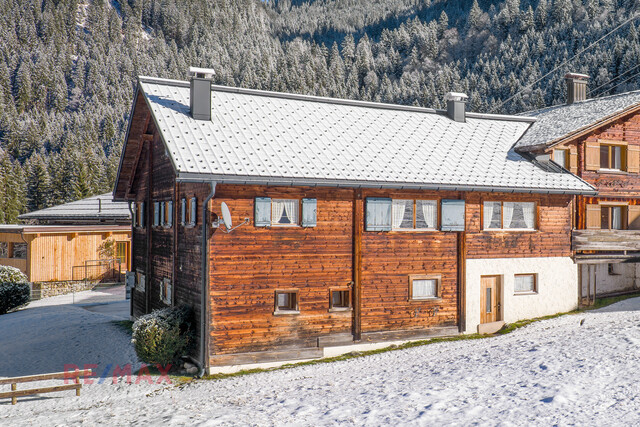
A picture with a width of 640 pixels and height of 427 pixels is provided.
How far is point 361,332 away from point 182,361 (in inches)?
240

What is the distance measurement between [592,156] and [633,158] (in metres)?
2.40

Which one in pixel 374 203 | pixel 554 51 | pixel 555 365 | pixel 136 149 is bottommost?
pixel 555 365

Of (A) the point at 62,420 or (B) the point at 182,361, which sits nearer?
(A) the point at 62,420

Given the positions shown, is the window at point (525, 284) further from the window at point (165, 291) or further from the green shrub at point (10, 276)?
the green shrub at point (10, 276)

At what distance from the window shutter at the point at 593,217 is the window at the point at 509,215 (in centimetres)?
350

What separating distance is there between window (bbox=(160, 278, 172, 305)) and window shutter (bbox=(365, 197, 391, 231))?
303 inches

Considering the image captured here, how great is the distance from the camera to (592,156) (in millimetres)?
24219

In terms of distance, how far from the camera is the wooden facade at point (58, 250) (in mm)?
33812

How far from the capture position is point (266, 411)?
13344mm

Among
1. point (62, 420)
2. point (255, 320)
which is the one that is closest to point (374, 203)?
point (255, 320)

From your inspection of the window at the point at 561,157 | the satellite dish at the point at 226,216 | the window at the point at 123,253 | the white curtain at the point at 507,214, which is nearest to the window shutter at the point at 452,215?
the white curtain at the point at 507,214

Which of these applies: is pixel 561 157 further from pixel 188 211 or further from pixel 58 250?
pixel 58 250

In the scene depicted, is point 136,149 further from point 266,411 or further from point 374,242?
point 266,411

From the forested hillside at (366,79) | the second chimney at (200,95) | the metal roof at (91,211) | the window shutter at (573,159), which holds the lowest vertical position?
the metal roof at (91,211)
